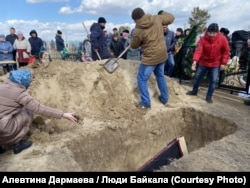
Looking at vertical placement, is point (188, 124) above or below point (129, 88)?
→ below

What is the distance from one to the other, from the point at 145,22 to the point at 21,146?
3135 mm

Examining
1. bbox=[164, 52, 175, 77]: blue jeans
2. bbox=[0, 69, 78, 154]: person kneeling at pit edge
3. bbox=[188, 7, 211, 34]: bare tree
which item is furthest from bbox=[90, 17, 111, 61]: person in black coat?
bbox=[188, 7, 211, 34]: bare tree

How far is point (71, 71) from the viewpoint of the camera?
21.1ft

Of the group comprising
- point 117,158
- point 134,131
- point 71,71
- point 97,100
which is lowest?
point 117,158

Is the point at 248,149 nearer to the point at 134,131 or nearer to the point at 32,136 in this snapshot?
the point at 134,131

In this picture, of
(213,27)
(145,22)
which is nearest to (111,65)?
(145,22)

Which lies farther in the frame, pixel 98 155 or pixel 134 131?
pixel 134 131

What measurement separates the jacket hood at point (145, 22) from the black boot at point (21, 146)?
9.64ft

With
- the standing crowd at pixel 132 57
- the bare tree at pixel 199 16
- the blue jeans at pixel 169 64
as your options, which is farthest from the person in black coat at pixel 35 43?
the bare tree at pixel 199 16

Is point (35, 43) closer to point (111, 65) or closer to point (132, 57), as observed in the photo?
point (132, 57)
